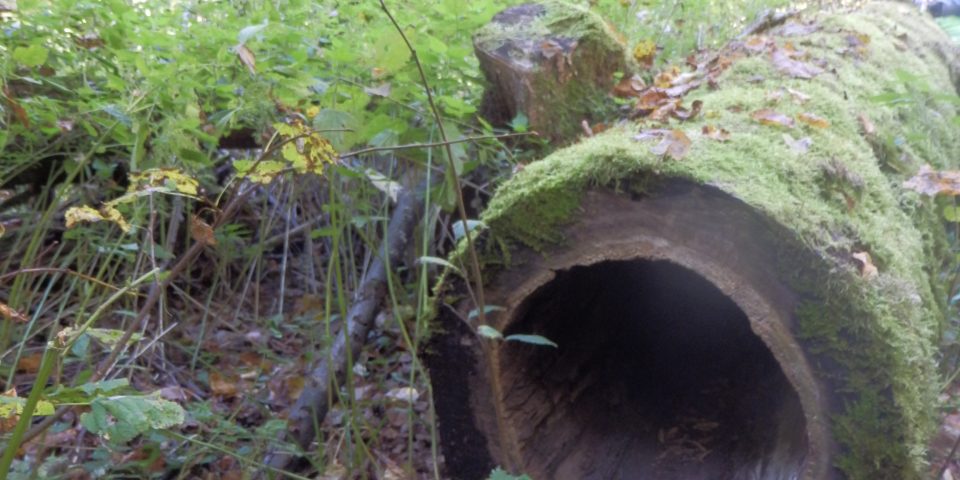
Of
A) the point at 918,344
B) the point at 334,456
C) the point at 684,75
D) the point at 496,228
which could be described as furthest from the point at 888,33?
the point at 334,456

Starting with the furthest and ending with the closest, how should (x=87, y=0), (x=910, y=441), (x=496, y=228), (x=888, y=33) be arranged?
(x=888, y=33), (x=87, y=0), (x=496, y=228), (x=910, y=441)

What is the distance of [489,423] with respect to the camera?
7.76 feet

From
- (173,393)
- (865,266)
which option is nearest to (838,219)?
(865,266)

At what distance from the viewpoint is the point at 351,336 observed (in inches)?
128

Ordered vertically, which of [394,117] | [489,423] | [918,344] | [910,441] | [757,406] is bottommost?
[757,406]

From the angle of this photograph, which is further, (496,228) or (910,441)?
(496,228)

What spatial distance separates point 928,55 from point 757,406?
2.84 meters

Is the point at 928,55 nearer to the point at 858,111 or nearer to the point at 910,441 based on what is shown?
the point at 858,111

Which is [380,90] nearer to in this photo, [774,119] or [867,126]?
[774,119]

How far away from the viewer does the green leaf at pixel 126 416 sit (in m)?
1.46

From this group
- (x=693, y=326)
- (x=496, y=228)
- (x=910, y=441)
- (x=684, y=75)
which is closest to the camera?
(x=910, y=441)

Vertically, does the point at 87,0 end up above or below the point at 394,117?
above

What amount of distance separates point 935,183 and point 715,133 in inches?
31.0

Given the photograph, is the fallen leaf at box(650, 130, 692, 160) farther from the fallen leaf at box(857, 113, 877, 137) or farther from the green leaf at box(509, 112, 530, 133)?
the fallen leaf at box(857, 113, 877, 137)
